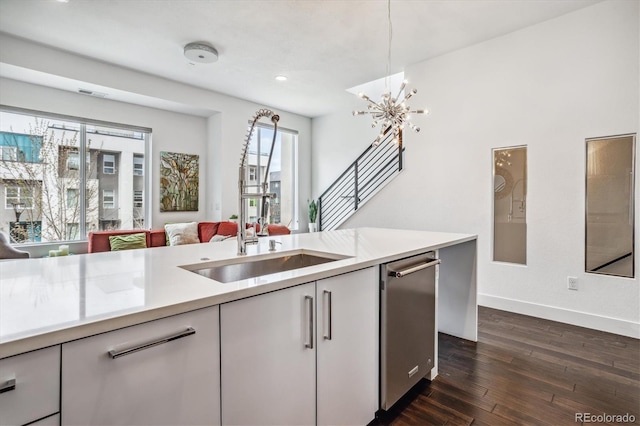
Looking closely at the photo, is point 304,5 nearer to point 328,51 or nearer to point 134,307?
point 328,51

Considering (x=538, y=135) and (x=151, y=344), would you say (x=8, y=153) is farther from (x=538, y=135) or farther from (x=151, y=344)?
(x=538, y=135)

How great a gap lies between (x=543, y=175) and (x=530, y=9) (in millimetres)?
1586

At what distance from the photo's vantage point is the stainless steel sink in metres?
1.44

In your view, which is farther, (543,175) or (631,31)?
(543,175)

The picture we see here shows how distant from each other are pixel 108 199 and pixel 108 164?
53 centimetres

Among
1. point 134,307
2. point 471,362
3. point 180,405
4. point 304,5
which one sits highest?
point 304,5

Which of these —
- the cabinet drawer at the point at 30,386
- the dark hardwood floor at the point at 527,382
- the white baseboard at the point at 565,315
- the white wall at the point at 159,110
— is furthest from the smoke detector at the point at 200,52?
the white baseboard at the point at 565,315

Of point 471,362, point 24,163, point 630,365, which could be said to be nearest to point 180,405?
point 471,362

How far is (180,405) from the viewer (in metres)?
0.86

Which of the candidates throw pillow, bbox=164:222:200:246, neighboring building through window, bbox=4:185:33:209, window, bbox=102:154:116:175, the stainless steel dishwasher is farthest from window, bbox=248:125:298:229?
the stainless steel dishwasher

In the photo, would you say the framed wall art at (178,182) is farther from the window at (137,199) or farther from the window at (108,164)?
the window at (108,164)

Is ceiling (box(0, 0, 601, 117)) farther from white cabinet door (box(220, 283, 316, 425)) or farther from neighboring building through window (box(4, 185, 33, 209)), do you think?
white cabinet door (box(220, 283, 316, 425))

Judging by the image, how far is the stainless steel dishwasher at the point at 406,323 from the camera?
1571 millimetres

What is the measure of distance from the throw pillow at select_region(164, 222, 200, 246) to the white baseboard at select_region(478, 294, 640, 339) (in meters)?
3.98
